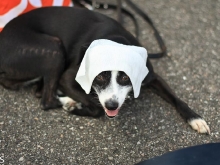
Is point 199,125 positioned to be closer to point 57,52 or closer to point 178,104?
point 178,104

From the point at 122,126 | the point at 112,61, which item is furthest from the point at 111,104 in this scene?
the point at 122,126

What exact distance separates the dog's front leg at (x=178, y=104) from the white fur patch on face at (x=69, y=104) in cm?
71

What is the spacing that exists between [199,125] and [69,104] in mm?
1173

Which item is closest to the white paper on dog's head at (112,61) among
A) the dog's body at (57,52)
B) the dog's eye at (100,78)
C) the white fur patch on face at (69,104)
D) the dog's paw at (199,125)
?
the dog's eye at (100,78)

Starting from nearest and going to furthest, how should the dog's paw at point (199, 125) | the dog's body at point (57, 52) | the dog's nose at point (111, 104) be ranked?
1. the dog's nose at point (111, 104)
2. the dog's paw at point (199, 125)
3. the dog's body at point (57, 52)

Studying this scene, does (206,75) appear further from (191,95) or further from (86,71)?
(86,71)

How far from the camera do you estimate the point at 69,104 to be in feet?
11.6

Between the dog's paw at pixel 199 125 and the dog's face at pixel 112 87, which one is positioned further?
the dog's paw at pixel 199 125

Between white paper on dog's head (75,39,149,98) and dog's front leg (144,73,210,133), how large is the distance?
2.05 ft

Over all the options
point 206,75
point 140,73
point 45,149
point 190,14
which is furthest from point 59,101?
point 190,14

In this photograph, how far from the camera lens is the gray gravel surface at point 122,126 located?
3.09 m

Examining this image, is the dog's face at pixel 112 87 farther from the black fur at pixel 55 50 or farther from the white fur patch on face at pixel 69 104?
the white fur patch on face at pixel 69 104

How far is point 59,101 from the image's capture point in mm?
3574

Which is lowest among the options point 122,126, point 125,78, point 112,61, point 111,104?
point 122,126
